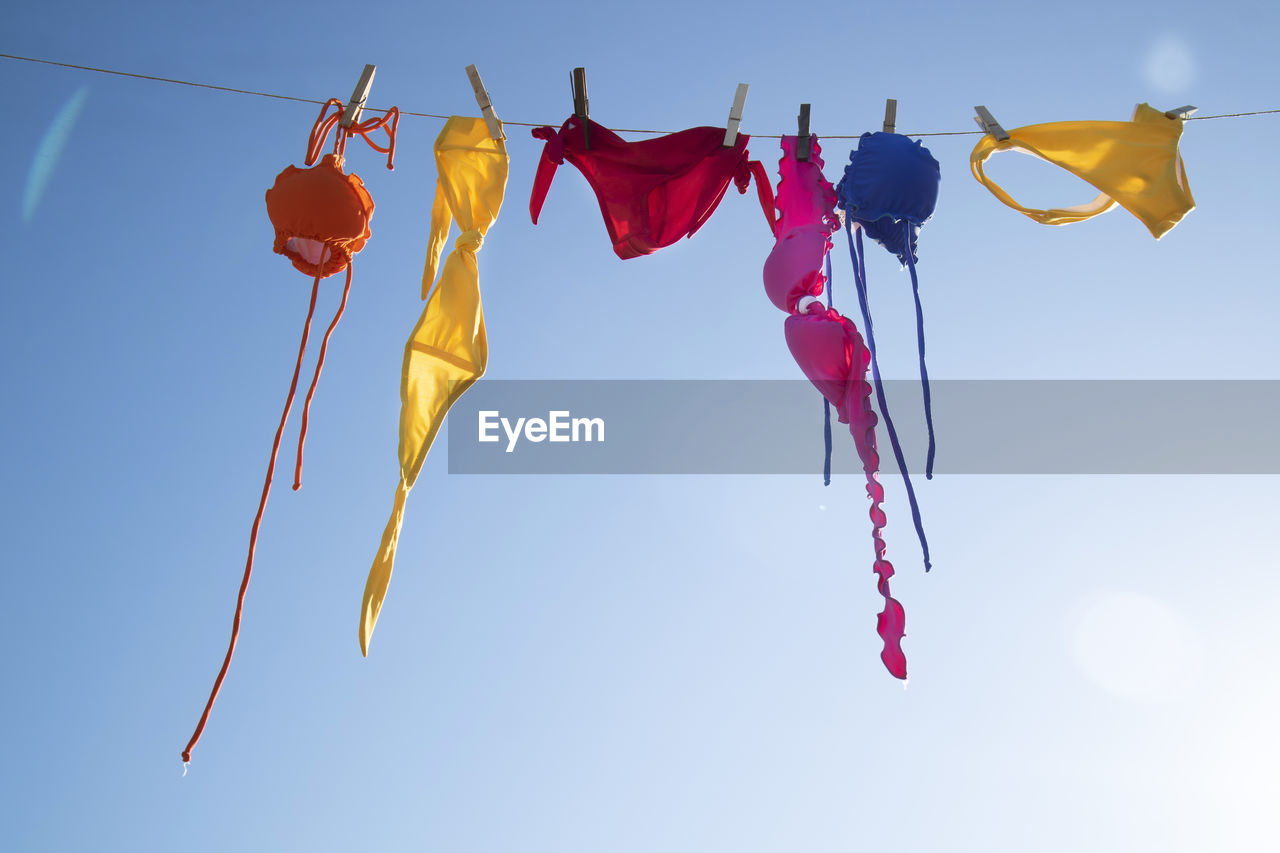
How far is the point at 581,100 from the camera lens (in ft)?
9.88

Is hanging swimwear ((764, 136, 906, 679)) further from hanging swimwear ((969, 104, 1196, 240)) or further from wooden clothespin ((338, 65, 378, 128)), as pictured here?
wooden clothespin ((338, 65, 378, 128))

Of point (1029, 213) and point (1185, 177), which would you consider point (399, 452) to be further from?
point (1185, 177)

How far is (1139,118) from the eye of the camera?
3049 millimetres

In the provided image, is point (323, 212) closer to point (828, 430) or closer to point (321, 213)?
point (321, 213)

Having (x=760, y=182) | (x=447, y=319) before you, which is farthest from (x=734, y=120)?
(x=447, y=319)

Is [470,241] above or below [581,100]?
below

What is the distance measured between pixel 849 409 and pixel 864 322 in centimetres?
26

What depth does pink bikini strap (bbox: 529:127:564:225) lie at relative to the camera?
3035 millimetres

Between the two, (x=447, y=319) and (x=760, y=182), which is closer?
(x=447, y=319)

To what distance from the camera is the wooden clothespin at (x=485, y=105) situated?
2971mm

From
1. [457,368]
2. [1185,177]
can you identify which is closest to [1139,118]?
[1185,177]

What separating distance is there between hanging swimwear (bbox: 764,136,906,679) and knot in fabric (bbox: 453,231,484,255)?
2.98 ft

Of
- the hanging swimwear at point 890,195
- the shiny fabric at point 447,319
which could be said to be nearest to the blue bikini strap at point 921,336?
the hanging swimwear at point 890,195

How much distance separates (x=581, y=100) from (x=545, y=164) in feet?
0.76
